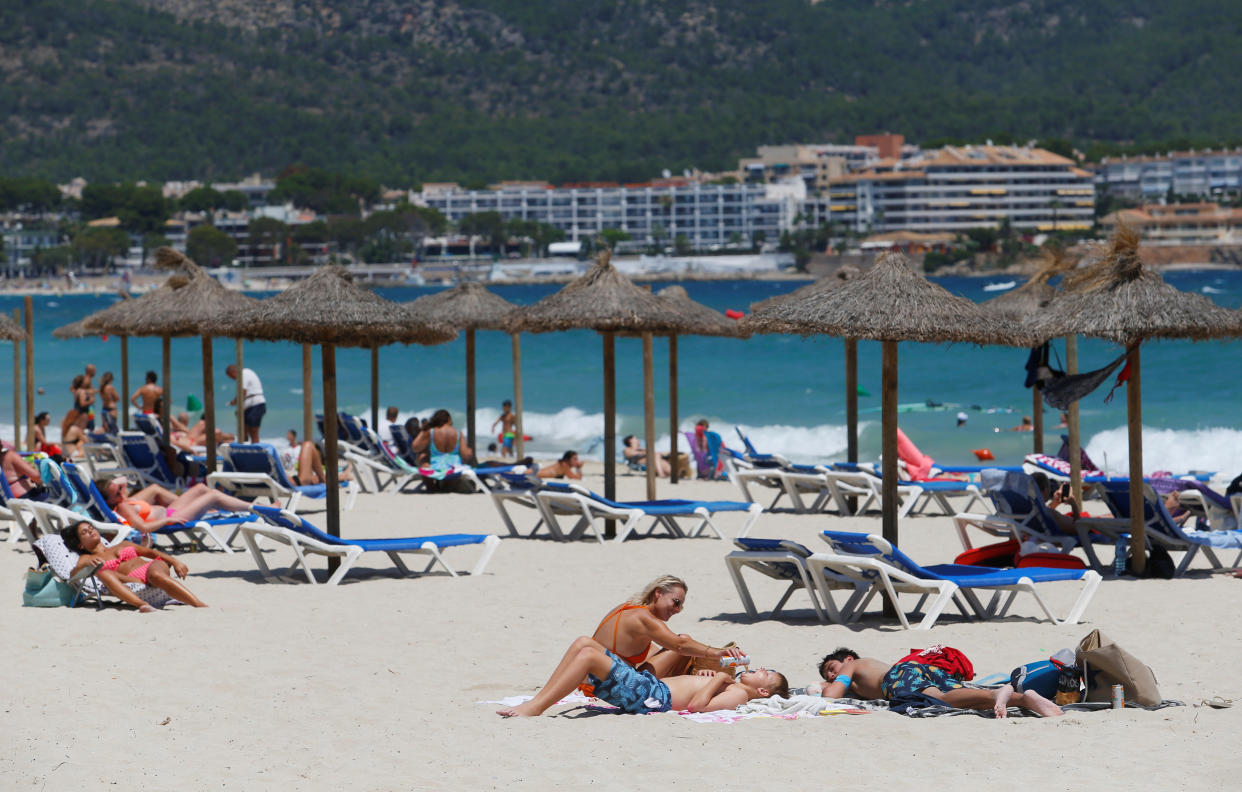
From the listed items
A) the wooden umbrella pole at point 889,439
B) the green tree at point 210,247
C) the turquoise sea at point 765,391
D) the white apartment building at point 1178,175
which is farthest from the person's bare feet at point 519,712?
the white apartment building at point 1178,175

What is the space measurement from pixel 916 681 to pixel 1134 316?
344 cm

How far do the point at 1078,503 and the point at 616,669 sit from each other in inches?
206

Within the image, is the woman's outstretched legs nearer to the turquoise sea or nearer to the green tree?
the turquoise sea

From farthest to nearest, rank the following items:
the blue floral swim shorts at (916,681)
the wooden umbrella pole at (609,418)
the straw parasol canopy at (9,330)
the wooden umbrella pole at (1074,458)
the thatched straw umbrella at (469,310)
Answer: the thatched straw umbrella at (469,310), the straw parasol canopy at (9,330), the wooden umbrella pole at (609,418), the wooden umbrella pole at (1074,458), the blue floral swim shorts at (916,681)

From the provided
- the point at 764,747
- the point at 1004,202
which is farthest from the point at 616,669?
the point at 1004,202

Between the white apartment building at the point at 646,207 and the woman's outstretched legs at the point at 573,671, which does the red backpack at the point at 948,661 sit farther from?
the white apartment building at the point at 646,207

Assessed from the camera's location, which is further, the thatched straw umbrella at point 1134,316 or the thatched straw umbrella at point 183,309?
the thatched straw umbrella at point 183,309

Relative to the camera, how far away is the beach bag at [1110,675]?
17.1ft

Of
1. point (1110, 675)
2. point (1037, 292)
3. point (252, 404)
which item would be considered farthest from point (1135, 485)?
point (252, 404)

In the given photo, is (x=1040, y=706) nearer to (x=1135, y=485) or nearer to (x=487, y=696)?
(x=487, y=696)

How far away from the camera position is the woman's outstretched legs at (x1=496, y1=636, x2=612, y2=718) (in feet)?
16.9

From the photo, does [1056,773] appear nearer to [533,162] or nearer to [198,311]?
[198,311]

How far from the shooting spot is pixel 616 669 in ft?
17.0

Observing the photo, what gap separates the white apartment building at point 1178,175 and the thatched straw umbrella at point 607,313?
169464 mm
